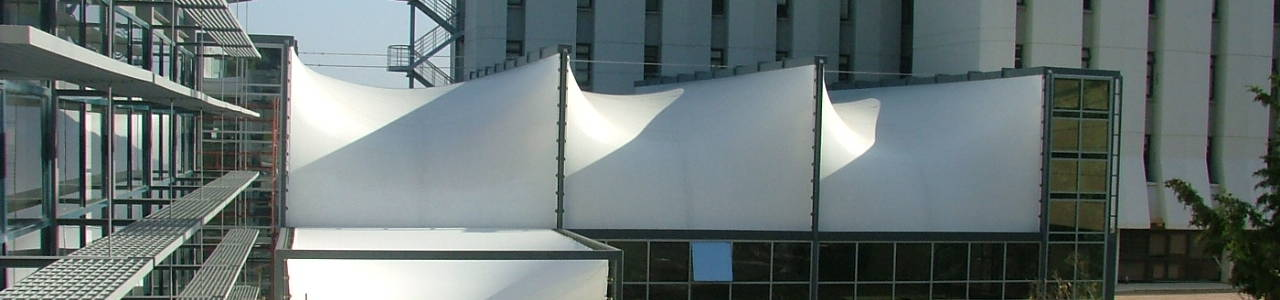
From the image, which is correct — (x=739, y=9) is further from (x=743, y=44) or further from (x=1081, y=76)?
(x=1081, y=76)

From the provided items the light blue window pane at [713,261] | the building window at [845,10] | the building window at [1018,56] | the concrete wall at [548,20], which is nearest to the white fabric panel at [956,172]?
the light blue window pane at [713,261]

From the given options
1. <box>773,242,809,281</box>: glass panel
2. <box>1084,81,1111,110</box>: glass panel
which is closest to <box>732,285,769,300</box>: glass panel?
<box>773,242,809,281</box>: glass panel

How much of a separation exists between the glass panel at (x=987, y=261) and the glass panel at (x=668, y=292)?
6.08 metres

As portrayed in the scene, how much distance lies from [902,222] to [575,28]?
47.5 feet

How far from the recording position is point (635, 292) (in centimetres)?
2406

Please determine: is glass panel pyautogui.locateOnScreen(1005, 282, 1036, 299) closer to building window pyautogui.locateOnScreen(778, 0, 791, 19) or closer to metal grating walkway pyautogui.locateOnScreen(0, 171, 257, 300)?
building window pyautogui.locateOnScreen(778, 0, 791, 19)

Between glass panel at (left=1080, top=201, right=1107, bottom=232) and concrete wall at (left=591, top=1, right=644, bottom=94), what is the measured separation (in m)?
14.9

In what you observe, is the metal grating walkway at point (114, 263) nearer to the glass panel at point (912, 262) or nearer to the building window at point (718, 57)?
the glass panel at point (912, 262)

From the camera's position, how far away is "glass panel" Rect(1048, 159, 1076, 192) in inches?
1019

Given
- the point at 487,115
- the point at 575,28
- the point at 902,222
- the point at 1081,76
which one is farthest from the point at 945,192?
the point at 575,28

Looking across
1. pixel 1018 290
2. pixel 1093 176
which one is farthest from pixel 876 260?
pixel 1093 176

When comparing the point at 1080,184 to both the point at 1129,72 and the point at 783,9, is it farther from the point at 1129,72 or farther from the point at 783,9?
the point at 783,9

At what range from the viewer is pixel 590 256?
59.0ft

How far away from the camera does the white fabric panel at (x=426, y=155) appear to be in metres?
23.2
